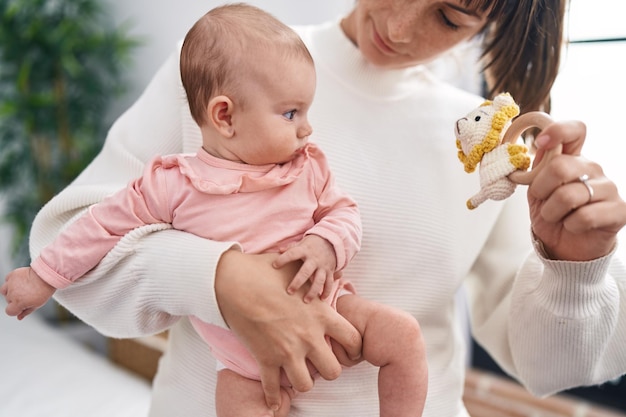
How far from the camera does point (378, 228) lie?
942 millimetres

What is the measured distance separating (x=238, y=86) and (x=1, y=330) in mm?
1841

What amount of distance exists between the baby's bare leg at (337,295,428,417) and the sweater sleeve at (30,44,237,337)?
0.19 m

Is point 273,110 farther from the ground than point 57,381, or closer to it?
farther from the ground

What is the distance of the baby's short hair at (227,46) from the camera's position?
0.69 m

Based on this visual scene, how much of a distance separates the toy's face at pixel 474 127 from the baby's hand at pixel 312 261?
21 cm

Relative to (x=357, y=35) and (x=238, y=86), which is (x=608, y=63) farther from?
(x=238, y=86)

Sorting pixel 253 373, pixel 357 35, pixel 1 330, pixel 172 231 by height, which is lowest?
pixel 1 330

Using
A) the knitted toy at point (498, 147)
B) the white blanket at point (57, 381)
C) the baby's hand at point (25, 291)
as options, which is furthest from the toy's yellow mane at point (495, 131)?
the white blanket at point (57, 381)

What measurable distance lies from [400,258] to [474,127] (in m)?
0.31

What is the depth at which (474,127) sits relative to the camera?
703mm

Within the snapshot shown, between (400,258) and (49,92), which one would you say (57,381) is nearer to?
(49,92)

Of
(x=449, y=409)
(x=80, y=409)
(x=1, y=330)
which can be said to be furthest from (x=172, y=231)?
(x=1, y=330)

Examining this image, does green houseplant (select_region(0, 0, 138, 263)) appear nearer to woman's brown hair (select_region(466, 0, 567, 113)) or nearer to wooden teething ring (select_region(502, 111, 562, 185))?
woman's brown hair (select_region(466, 0, 567, 113))

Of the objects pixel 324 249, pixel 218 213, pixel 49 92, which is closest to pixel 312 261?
pixel 324 249
